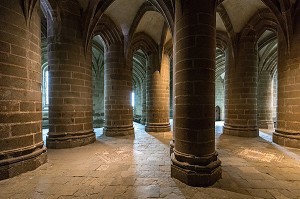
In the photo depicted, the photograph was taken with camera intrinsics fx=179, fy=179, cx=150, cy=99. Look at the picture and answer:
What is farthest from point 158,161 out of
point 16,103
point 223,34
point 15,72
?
point 223,34

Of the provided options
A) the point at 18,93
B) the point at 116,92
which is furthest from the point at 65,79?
the point at 116,92

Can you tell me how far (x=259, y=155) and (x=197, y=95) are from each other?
3.04 metres

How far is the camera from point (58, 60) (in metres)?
5.58

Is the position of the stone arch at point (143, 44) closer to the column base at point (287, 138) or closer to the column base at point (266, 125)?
the column base at point (287, 138)

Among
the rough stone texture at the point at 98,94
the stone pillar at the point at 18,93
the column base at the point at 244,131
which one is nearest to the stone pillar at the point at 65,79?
the stone pillar at the point at 18,93

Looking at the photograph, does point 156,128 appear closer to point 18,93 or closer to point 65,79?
point 65,79

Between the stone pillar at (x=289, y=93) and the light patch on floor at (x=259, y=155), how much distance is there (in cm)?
152

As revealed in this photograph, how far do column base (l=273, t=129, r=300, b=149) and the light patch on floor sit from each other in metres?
1.39

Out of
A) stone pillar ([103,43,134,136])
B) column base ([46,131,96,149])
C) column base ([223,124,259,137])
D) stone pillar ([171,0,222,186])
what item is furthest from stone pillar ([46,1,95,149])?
column base ([223,124,259,137])

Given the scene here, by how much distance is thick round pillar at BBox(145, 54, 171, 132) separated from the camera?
913 centimetres

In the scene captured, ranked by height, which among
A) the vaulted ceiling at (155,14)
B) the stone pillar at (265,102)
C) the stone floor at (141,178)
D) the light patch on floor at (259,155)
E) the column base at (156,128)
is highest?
the vaulted ceiling at (155,14)

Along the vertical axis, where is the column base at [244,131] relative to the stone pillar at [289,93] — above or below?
below

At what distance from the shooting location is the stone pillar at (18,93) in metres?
3.38

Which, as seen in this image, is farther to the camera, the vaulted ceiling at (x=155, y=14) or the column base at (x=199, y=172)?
the vaulted ceiling at (x=155, y=14)
